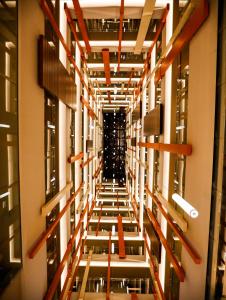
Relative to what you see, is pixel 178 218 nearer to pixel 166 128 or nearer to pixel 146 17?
pixel 166 128

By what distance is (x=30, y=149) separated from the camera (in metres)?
3.87

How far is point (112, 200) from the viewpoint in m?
16.2

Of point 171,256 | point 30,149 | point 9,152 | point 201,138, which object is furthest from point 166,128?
point 9,152

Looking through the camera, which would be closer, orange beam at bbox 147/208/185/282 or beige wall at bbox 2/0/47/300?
beige wall at bbox 2/0/47/300

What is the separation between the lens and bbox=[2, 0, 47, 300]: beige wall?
3.56m

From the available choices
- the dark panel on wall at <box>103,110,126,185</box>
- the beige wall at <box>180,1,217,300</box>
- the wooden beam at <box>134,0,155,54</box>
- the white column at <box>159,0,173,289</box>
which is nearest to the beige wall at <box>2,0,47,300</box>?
the wooden beam at <box>134,0,155,54</box>

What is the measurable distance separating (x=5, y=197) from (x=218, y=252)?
2928mm

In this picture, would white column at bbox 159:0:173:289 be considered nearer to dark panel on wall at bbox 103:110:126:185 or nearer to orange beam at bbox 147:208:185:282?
orange beam at bbox 147:208:185:282

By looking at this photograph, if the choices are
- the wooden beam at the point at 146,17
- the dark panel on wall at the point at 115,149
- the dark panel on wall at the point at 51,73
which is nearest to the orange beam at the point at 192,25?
the wooden beam at the point at 146,17

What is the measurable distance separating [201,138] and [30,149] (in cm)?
261

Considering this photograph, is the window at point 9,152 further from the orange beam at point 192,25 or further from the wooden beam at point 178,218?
the wooden beam at point 178,218

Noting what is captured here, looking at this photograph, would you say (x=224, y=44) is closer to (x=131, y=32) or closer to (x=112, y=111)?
(x=131, y=32)

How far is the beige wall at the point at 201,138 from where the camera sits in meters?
3.49

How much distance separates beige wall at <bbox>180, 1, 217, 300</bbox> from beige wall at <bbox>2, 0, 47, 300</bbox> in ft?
8.37
